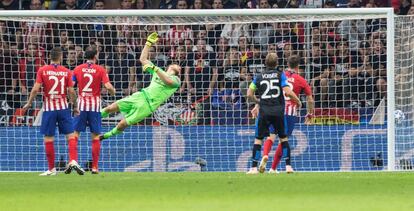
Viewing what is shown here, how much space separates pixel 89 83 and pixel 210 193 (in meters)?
6.61

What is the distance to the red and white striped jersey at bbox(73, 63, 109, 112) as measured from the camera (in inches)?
748

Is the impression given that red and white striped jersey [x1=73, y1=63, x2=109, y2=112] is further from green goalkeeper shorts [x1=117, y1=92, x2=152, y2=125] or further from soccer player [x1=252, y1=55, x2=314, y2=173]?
soccer player [x1=252, y1=55, x2=314, y2=173]

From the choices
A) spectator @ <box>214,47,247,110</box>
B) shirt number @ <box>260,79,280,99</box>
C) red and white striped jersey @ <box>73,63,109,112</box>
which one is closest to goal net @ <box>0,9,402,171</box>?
spectator @ <box>214,47,247,110</box>

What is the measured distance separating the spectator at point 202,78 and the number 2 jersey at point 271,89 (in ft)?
12.2

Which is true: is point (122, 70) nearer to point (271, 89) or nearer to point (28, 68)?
point (28, 68)

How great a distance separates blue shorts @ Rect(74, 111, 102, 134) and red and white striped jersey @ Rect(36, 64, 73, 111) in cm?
71

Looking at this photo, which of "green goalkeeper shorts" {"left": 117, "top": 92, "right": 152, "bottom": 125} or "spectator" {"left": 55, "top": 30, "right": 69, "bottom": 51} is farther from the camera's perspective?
"spectator" {"left": 55, "top": 30, "right": 69, "bottom": 51}

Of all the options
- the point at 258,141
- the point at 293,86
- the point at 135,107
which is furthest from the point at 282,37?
the point at 258,141

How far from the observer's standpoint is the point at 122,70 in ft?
72.4

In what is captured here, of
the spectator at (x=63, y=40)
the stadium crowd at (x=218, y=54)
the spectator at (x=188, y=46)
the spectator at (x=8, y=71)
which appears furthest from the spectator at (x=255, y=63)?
the spectator at (x=8, y=71)

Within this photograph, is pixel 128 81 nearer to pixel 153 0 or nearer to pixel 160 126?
pixel 160 126

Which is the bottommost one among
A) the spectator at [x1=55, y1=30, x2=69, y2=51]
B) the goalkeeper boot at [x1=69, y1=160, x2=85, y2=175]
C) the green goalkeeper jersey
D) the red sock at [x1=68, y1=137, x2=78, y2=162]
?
the goalkeeper boot at [x1=69, y1=160, x2=85, y2=175]

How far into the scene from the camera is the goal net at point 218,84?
21.2 m

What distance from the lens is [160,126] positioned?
71.1ft
